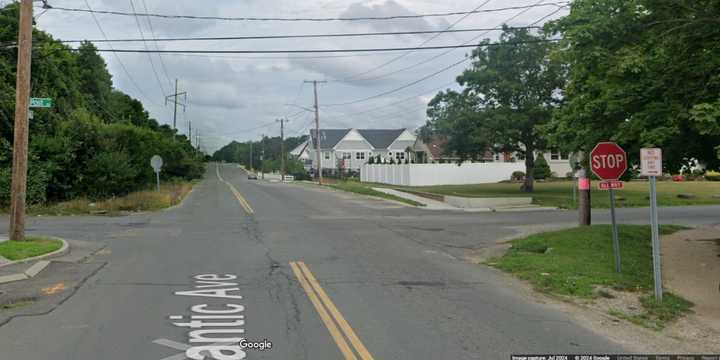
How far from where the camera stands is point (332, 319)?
833 centimetres

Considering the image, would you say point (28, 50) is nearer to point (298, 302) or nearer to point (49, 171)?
point (298, 302)

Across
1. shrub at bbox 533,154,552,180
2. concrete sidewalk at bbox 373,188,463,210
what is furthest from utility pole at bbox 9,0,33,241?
shrub at bbox 533,154,552,180

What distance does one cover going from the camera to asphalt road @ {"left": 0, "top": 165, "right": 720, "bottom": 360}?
705 centimetres

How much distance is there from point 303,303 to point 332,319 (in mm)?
1176

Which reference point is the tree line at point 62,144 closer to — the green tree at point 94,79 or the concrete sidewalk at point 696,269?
the green tree at point 94,79

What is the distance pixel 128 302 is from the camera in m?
9.40

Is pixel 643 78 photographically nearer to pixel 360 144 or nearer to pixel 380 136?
pixel 360 144

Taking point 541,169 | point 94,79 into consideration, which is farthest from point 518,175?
point 94,79

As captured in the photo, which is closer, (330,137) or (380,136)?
(330,137)

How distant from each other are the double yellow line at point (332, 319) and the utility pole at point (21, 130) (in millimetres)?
7959

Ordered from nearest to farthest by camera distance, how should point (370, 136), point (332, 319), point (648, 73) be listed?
1. point (332, 319)
2. point (648, 73)
3. point (370, 136)

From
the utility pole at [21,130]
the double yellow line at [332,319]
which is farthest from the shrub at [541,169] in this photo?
the double yellow line at [332,319]

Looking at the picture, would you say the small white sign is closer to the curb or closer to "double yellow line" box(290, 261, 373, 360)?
"double yellow line" box(290, 261, 373, 360)

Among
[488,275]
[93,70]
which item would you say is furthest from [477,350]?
[93,70]
